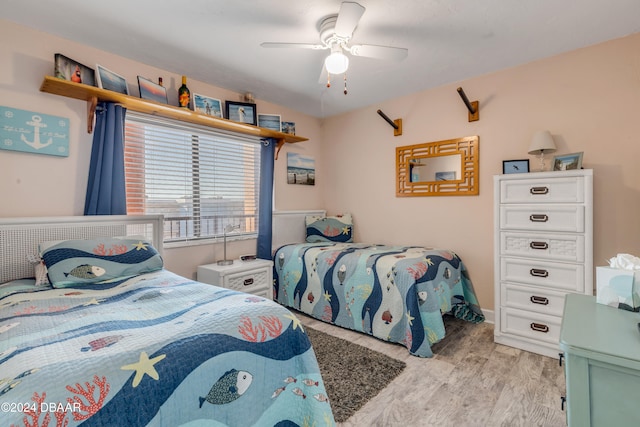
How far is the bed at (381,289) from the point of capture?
7.48 ft

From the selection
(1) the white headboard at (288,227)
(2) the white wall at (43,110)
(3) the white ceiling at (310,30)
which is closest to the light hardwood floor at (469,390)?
(1) the white headboard at (288,227)

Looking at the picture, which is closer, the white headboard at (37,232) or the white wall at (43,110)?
the white headboard at (37,232)

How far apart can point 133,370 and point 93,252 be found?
1.27 m

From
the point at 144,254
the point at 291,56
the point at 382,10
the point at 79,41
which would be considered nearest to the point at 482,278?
the point at 382,10

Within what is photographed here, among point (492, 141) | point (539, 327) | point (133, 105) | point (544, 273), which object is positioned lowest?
point (539, 327)

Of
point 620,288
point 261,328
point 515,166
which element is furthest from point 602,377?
point 515,166

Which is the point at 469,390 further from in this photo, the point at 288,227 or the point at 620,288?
Result: the point at 288,227

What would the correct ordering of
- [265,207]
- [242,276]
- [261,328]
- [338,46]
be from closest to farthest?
[261,328]
[338,46]
[242,276]
[265,207]

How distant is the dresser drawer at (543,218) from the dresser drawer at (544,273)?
25 centimetres

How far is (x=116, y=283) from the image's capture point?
5.60 feet

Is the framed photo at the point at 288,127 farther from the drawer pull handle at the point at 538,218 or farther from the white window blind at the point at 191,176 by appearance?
the drawer pull handle at the point at 538,218

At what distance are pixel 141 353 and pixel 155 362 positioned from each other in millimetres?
52

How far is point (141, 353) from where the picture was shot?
888mm

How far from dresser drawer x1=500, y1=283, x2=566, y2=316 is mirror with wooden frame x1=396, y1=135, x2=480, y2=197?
953 millimetres
